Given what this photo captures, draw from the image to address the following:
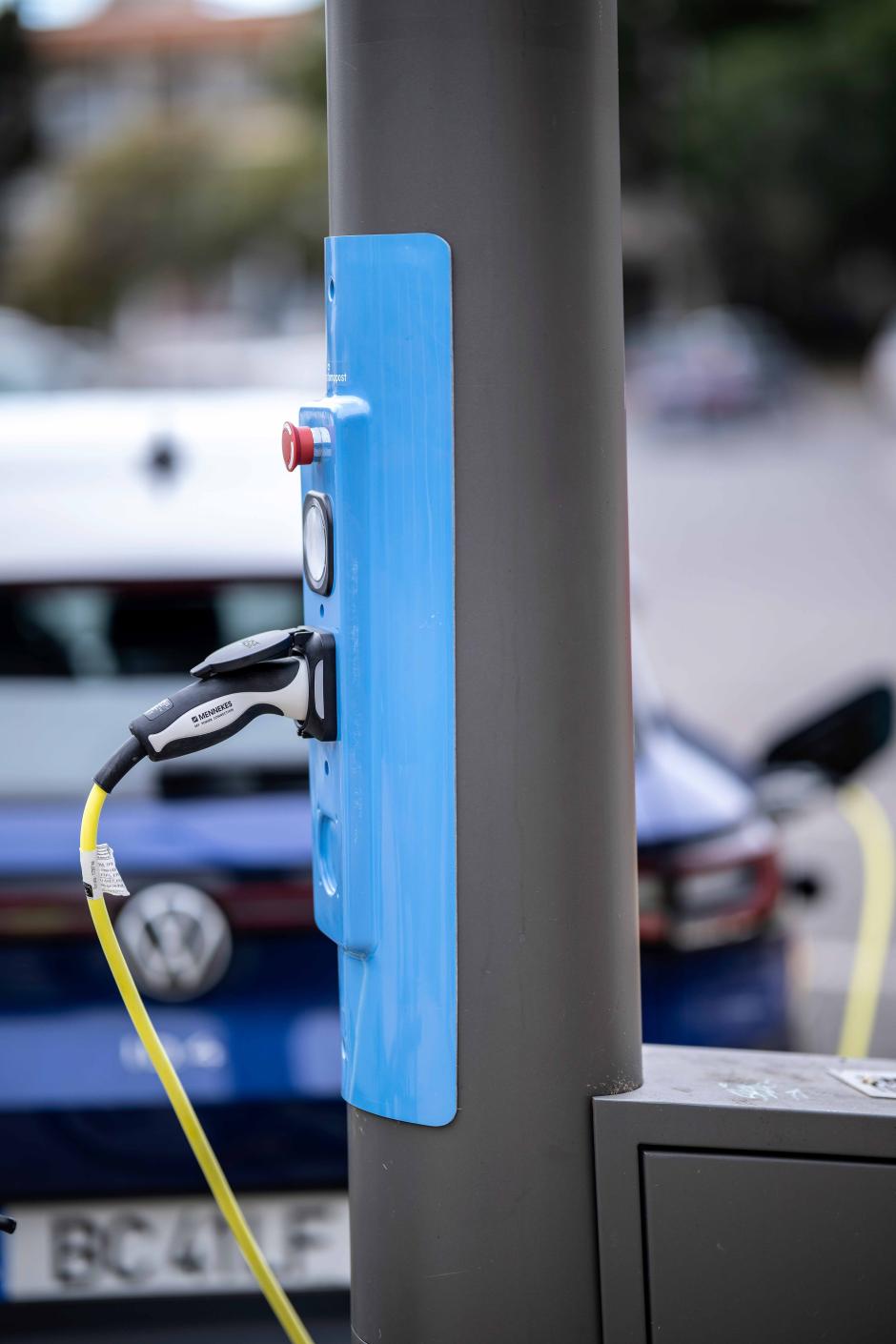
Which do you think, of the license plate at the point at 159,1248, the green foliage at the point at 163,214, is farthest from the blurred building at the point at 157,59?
the license plate at the point at 159,1248

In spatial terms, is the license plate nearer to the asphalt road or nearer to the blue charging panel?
the blue charging panel

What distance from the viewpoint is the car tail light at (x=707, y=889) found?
256 cm

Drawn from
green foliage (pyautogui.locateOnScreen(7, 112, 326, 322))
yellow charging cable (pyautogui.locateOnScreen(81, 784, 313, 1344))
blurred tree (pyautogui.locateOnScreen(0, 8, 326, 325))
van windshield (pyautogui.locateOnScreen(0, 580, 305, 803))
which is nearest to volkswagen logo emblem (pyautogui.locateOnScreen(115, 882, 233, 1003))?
van windshield (pyautogui.locateOnScreen(0, 580, 305, 803))

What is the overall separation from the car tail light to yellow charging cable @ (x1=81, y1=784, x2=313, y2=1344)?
35.7 inches

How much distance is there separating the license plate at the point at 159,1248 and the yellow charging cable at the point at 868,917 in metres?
1.79

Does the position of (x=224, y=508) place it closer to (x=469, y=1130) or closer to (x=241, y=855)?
(x=241, y=855)

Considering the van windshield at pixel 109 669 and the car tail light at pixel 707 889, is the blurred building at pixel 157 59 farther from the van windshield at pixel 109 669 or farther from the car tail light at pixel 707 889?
the car tail light at pixel 707 889

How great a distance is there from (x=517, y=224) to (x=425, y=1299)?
1069 millimetres

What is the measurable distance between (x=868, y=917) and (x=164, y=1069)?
4.36 meters

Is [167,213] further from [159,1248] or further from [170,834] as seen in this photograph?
[159,1248]

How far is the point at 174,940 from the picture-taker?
2387 millimetres

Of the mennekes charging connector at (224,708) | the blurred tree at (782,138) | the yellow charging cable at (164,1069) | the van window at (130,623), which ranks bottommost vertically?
the yellow charging cable at (164,1069)

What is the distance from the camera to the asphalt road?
5.57 m

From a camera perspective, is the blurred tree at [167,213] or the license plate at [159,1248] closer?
the license plate at [159,1248]
